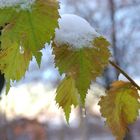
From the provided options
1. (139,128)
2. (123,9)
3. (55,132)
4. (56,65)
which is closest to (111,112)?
(56,65)

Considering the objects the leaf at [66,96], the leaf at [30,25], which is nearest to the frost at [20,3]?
the leaf at [30,25]

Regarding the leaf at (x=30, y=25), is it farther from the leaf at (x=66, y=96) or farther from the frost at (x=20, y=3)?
the leaf at (x=66, y=96)

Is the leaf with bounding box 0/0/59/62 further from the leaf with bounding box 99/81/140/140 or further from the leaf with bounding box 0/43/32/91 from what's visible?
the leaf with bounding box 99/81/140/140

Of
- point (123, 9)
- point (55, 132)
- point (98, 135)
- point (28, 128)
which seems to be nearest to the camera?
point (123, 9)

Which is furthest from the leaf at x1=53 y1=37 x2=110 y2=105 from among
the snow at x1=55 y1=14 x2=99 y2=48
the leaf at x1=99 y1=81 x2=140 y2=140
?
the leaf at x1=99 y1=81 x2=140 y2=140

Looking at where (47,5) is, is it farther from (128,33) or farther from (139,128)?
(139,128)

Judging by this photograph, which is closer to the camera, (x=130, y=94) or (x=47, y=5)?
(x=47, y=5)
